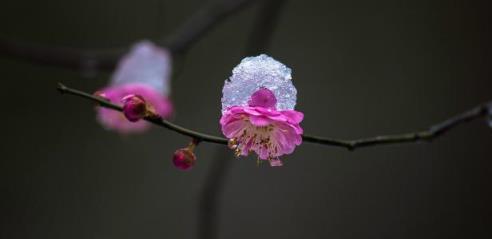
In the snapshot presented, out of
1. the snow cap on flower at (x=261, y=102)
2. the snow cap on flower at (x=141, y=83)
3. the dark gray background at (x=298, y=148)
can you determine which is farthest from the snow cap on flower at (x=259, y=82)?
the dark gray background at (x=298, y=148)

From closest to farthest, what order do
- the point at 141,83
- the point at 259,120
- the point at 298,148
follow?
the point at 259,120 < the point at 141,83 < the point at 298,148

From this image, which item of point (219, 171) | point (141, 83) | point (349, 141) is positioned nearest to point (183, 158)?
point (349, 141)

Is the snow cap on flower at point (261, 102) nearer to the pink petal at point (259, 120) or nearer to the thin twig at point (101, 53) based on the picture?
the pink petal at point (259, 120)

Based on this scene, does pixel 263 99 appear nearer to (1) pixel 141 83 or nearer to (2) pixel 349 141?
(2) pixel 349 141

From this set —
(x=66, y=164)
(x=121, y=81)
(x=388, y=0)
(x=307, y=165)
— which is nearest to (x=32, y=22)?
(x=66, y=164)

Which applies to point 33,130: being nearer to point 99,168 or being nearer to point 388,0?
point 99,168
